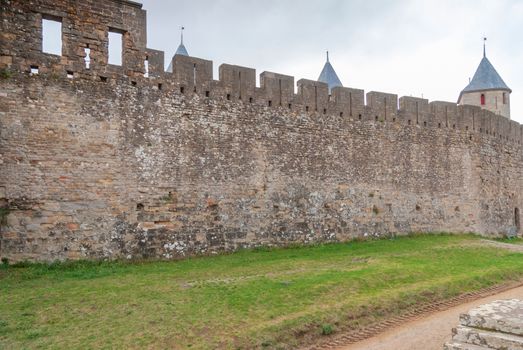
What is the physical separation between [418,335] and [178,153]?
27.8 feet

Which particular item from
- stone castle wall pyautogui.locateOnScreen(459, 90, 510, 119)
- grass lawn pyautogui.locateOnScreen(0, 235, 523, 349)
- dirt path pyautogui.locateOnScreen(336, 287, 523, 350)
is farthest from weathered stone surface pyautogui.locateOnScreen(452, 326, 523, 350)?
stone castle wall pyautogui.locateOnScreen(459, 90, 510, 119)

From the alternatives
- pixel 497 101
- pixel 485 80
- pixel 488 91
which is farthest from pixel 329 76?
pixel 497 101

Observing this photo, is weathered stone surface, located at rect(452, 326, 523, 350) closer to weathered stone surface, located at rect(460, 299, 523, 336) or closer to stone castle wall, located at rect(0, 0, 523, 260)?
weathered stone surface, located at rect(460, 299, 523, 336)

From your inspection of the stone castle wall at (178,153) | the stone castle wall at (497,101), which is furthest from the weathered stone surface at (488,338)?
the stone castle wall at (497,101)

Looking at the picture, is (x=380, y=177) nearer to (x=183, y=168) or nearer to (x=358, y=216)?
(x=358, y=216)

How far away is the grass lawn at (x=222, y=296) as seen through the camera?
798 centimetres

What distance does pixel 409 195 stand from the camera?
2000 cm

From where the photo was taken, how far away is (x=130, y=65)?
14.0 meters

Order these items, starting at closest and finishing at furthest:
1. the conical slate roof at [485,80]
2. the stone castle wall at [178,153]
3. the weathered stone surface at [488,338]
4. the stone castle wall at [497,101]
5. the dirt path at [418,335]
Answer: the weathered stone surface at [488,338], the dirt path at [418,335], the stone castle wall at [178,153], the stone castle wall at [497,101], the conical slate roof at [485,80]

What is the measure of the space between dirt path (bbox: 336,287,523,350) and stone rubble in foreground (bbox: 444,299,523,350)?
5.64ft

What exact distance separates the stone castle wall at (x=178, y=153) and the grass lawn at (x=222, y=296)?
1.05 m

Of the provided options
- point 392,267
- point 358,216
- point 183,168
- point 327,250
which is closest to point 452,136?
point 358,216

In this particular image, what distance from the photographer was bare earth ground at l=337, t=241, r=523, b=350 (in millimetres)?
8422

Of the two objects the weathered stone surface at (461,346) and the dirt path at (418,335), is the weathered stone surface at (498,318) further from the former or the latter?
the dirt path at (418,335)
